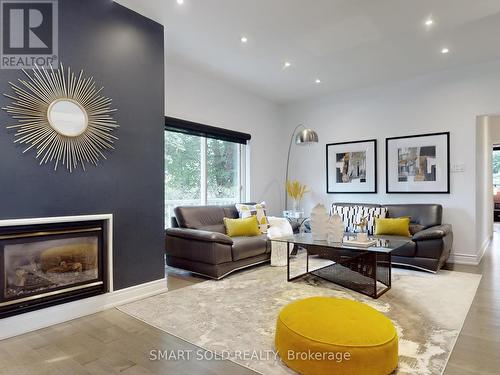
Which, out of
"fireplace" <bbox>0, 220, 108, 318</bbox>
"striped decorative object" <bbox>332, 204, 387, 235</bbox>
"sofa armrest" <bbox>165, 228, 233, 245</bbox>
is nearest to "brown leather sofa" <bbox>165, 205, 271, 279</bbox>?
"sofa armrest" <bbox>165, 228, 233, 245</bbox>

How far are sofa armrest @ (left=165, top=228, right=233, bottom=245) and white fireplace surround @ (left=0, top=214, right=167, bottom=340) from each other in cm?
71

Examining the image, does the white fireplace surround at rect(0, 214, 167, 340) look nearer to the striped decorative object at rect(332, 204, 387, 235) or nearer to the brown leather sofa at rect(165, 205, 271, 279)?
the brown leather sofa at rect(165, 205, 271, 279)

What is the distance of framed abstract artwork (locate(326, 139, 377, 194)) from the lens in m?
5.61

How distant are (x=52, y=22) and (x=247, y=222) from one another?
3225mm

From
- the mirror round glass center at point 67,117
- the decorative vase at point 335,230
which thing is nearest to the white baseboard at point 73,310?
the mirror round glass center at point 67,117

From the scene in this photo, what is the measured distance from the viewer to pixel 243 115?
5.91 m

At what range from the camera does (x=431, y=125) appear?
5039 millimetres

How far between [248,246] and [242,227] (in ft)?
1.53

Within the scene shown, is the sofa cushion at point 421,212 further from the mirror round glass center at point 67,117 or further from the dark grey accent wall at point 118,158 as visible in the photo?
the mirror round glass center at point 67,117

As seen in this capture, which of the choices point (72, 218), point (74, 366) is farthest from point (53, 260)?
point (74, 366)

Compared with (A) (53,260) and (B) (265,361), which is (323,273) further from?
(A) (53,260)

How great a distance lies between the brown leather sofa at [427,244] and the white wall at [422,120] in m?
0.36

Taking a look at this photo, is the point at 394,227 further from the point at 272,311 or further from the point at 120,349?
the point at 120,349

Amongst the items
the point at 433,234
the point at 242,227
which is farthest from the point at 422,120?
the point at 242,227
